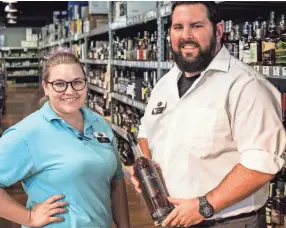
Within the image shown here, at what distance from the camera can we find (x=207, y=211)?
168cm

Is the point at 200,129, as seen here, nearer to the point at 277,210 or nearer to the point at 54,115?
the point at 54,115

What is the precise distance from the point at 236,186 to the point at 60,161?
68 centimetres

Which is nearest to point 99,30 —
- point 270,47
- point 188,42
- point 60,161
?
point 270,47

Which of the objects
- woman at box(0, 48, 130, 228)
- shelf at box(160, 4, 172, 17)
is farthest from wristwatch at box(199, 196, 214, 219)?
shelf at box(160, 4, 172, 17)

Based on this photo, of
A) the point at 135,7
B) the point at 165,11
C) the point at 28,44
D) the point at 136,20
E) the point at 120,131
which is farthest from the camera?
the point at 28,44

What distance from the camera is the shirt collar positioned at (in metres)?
1.85

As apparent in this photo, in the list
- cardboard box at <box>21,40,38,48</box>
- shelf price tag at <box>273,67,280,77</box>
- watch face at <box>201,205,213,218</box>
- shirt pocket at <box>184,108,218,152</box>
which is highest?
cardboard box at <box>21,40,38,48</box>

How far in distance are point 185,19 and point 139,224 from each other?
2.77 m

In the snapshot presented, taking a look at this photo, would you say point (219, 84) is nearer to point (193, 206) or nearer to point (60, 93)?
point (193, 206)

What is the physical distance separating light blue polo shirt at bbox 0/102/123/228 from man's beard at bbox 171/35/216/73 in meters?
0.49

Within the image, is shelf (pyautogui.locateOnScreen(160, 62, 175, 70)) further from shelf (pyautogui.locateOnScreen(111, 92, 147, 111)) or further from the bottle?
the bottle

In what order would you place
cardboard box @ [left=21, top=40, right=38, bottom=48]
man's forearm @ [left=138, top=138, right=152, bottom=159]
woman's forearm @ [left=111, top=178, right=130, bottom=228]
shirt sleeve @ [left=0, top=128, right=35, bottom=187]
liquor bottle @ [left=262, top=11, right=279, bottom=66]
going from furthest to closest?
cardboard box @ [left=21, top=40, right=38, bottom=48]
liquor bottle @ [left=262, top=11, right=279, bottom=66]
man's forearm @ [left=138, top=138, right=152, bottom=159]
woman's forearm @ [left=111, top=178, right=130, bottom=228]
shirt sleeve @ [left=0, top=128, right=35, bottom=187]

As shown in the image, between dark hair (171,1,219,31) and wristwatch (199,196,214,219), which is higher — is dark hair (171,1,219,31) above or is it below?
above

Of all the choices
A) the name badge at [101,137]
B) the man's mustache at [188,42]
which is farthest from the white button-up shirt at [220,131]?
the name badge at [101,137]
